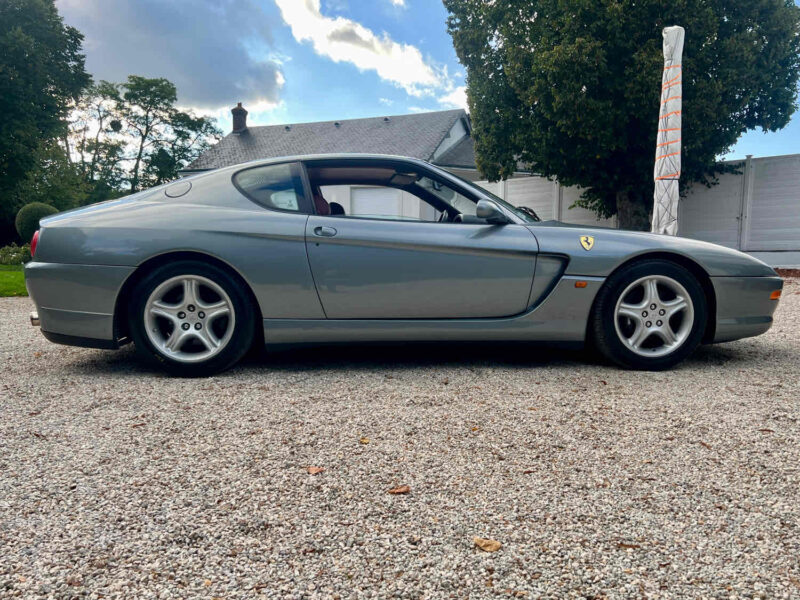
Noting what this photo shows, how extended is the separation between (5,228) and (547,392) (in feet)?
95.0

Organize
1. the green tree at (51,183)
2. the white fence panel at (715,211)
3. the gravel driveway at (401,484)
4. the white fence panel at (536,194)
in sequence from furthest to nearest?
the green tree at (51,183), the white fence panel at (536,194), the white fence panel at (715,211), the gravel driveway at (401,484)

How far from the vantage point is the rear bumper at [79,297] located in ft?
10.7

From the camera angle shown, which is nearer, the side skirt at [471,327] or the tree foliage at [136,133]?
the side skirt at [471,327]

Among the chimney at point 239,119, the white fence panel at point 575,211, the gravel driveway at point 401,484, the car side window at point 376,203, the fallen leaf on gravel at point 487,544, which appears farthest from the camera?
the chimney at point 239,119

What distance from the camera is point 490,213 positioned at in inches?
131

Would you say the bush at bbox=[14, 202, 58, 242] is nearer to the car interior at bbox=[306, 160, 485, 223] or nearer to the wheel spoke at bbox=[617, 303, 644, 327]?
the car interior at bbox=[306, 160, 485, 223]

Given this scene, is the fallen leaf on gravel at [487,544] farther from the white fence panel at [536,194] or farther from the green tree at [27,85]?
the green tree at [27,85]

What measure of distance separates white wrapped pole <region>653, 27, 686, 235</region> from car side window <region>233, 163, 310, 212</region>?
6078 mm

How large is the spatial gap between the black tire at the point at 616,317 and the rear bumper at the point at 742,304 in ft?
0.40

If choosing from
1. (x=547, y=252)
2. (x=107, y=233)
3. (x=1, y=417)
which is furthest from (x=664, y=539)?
(x=107, y=233)

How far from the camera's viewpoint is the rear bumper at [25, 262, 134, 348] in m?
3.26

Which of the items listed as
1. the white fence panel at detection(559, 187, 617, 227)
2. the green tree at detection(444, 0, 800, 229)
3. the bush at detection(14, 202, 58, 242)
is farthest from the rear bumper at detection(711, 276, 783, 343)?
the bush at detection(14, 202, 58, 242)

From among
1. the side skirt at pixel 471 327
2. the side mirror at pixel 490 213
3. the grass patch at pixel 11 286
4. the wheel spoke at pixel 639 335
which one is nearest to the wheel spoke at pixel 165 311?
the side skirt at pixel 471 327

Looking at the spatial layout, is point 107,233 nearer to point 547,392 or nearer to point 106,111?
point 547,392
